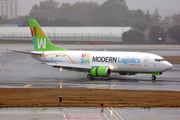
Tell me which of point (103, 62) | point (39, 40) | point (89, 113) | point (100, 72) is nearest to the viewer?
point (89, 113)

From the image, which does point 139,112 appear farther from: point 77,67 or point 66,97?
point 77,67

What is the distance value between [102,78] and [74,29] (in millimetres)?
102693

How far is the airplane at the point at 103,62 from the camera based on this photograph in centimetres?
3678

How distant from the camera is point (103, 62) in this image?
3856cm

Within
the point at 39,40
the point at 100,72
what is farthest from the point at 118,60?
the point at 39,40

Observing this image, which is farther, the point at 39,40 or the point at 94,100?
the point at 39,40

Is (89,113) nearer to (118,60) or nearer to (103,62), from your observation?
(118,60)

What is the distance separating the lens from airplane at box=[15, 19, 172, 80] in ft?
121

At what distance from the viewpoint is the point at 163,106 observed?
19828mm

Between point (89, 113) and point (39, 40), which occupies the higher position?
point (39, 40)

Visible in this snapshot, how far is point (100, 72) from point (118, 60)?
3.05 metres

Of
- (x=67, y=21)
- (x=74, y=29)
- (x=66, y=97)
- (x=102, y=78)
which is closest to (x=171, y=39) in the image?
(x=74, y=29)

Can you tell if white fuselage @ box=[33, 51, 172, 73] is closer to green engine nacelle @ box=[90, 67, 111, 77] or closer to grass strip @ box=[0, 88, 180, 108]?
green engine nacelle @ box=[90, 67, 111, 77]

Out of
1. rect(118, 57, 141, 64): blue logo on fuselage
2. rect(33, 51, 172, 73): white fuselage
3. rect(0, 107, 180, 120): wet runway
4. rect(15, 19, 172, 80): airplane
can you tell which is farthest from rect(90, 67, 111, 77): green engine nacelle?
rect(0, 107, 180, 120): wet runway
